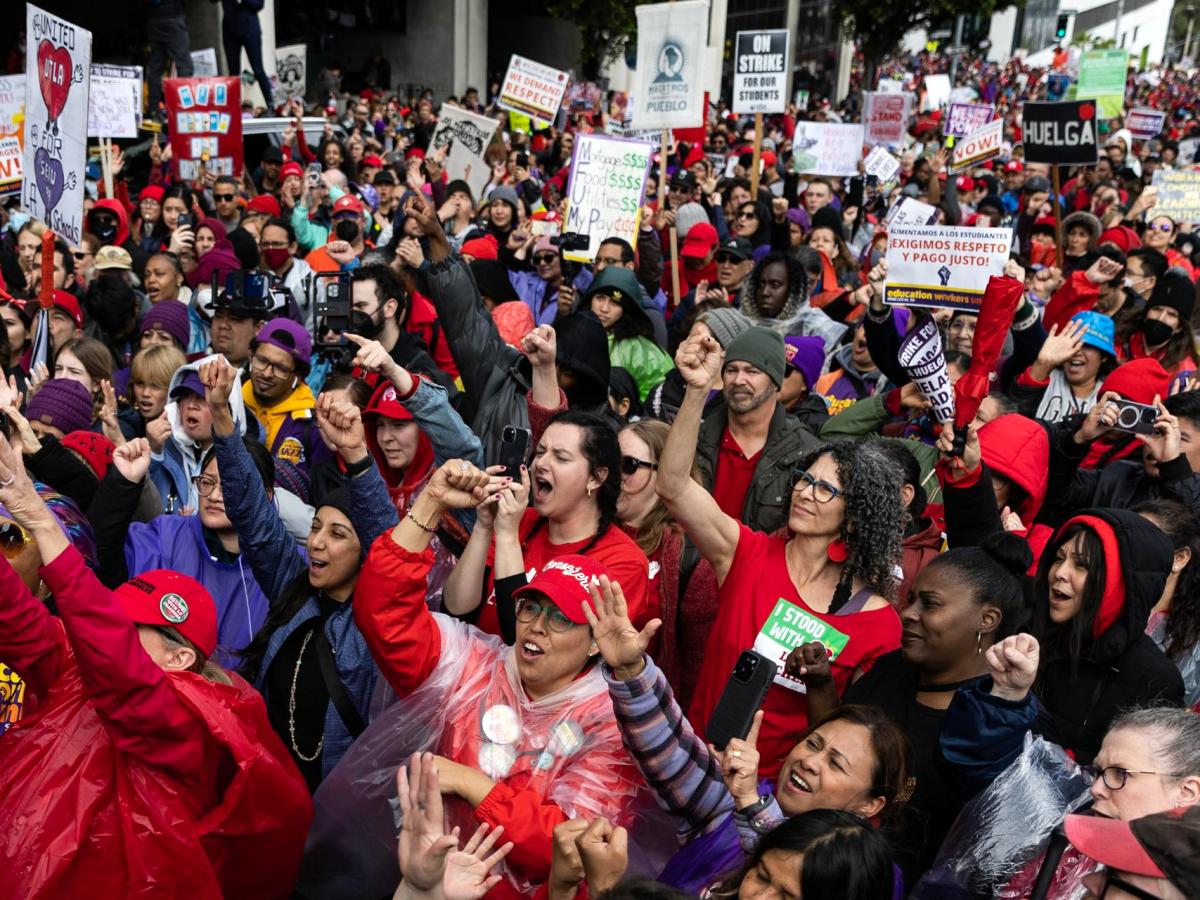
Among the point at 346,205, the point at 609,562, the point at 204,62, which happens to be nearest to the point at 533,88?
the point at 346,205

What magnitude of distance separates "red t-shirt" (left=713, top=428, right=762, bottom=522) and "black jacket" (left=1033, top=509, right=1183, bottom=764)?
137cm

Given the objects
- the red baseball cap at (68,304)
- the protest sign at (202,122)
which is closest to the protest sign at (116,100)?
the protest sign at (202,122)

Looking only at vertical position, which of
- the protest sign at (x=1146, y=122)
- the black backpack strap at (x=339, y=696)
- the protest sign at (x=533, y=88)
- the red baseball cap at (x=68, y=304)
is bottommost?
the black backpack strap at (x=339, y=696)

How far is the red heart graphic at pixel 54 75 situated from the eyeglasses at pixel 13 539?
3519 millimetres

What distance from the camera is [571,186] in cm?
863

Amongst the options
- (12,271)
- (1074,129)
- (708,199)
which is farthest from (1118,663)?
(708,199)

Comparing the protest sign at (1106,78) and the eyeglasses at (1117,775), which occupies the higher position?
the protest sign at (1106,78)

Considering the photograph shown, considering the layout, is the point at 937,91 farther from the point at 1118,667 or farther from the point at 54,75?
the point at 1118,667

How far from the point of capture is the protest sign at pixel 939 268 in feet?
17.5

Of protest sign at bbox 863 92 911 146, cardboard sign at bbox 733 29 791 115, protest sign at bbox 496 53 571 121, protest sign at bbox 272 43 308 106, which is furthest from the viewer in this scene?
protest sign at bbox 272 43 308 106

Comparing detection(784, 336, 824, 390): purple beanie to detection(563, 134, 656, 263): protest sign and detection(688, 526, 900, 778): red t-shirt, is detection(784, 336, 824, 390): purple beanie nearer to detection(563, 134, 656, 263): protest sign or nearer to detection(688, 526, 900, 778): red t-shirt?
detection(688, 526, 900, 778): red t-shirt

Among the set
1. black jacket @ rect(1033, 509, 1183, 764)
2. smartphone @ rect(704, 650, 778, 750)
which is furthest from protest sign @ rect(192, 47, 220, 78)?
smartphone @ rect(704, 650, 778, 750)

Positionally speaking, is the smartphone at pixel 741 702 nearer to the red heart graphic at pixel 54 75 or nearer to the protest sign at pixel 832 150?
the red heart graphic at pixel 54 75

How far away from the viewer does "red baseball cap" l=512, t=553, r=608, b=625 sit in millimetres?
2781
